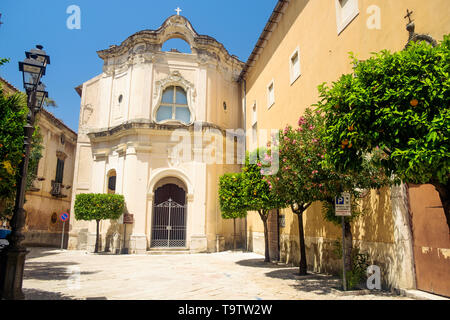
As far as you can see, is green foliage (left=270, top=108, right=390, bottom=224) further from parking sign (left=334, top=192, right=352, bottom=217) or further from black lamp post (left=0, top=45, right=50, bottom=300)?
black lamp post (left=0, top=45, right=50, bottom=300)

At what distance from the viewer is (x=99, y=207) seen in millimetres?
17797

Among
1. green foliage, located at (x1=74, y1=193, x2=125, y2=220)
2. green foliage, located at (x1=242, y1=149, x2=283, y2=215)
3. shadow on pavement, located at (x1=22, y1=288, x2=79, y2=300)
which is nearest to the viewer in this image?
shadow on pavement, located at (x1=22, y1=288, x2=79, y2=300)

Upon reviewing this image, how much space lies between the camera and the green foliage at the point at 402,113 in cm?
420

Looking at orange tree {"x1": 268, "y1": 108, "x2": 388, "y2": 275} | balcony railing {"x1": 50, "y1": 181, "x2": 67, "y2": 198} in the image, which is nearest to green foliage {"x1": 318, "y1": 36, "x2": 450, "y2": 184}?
orange tree {"x1": 268, "y1": 108, "x2": 388, "y2": 275}

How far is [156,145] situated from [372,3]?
13.8 m

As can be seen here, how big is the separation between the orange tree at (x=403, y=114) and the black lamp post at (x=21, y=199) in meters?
5.87

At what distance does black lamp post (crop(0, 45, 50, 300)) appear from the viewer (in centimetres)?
613

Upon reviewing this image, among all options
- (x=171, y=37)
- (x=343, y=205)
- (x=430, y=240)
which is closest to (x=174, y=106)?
(x=171, y=37)

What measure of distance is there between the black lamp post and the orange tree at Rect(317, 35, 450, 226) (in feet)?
19.3

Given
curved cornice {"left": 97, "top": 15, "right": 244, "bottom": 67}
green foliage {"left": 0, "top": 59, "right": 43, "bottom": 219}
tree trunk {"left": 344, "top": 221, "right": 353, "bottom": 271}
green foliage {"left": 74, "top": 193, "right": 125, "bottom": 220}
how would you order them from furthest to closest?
curved cornice {"left": 97, "top": 15, "right": 244, "bottom": 67}
green foliage {"left": 74, "top": 193, "right": 125, "bottom": 220}
tree trunk {"left": 344, "top": 221, "right": 353, "bottom": 271}
green foliage {"left": 0, "top": 59, "right": 43, "bottom": 219}

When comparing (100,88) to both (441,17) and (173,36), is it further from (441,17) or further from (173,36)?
(441,17)

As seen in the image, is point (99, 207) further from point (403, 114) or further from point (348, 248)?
point (403, 114)

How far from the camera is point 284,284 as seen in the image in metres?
9.00
